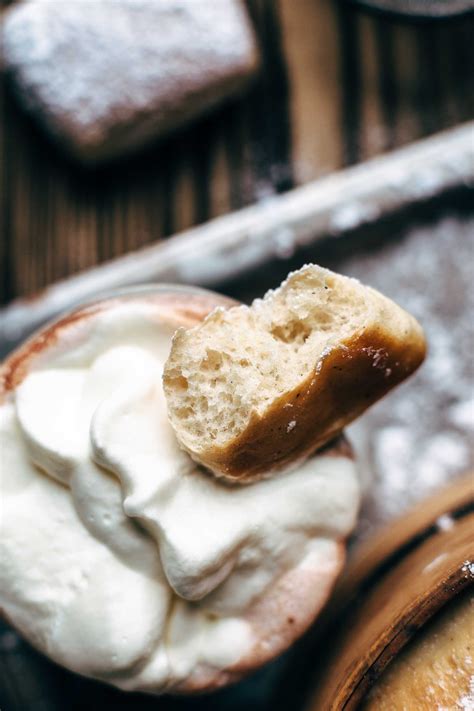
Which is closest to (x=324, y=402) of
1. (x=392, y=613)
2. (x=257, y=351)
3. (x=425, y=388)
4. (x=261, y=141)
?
(x=257, y=351)

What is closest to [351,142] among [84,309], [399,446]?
[399,446]

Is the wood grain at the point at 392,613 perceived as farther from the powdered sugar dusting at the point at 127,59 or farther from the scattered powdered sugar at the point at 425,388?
the powdered sugar dusting at the point at 127,59

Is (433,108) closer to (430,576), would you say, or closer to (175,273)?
(175,273)

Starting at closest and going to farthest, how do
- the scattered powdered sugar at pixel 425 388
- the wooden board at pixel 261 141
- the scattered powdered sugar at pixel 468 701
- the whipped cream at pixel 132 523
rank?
the scattered powdered sugar at pixel 468 701 → the whipped cream at pixel 132 523 → the scattered powdered sugar at pixel 425 388 → the wooden board at pixel 261 141

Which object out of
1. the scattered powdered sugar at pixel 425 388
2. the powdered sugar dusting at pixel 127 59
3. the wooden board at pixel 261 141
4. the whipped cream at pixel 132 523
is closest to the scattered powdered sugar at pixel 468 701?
the whipped cream at pixel 132 523

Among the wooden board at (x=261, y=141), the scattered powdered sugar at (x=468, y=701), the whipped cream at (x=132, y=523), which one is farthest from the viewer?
the wooden board at (x=261, y=141)

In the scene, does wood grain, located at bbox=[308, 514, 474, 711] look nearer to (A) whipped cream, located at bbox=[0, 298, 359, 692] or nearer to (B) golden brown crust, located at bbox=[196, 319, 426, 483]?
(A) whipped cream, located at bbox=[0, 298, 359, 692]
